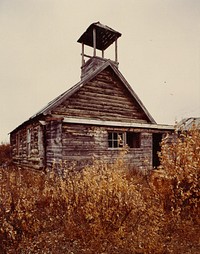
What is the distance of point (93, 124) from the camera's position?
11.0 metres

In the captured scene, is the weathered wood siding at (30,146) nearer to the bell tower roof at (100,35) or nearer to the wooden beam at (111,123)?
the wooden beam at (111,123)

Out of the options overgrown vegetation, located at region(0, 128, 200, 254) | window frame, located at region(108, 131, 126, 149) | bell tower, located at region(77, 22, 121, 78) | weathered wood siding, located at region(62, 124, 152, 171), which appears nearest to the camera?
overgrown vegetation, located at region(0, 128, 200, 254)

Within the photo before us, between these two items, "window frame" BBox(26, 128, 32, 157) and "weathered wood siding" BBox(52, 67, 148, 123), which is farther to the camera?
"window frame" BBox(26, 128, 32, 157)

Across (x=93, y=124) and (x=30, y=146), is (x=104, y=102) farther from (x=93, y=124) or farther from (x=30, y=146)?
(x=30, y=146)

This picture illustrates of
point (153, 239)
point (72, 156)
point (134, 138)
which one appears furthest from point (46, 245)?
point (134, 138)

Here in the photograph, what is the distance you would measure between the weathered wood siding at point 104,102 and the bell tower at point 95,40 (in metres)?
0.83

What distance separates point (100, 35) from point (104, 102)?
4758mm

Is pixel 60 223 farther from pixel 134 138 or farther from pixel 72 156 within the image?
pixel 134 138

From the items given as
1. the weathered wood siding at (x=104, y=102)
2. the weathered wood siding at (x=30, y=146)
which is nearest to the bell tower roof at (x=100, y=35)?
the weathered wood siding at (x=104, y=102)

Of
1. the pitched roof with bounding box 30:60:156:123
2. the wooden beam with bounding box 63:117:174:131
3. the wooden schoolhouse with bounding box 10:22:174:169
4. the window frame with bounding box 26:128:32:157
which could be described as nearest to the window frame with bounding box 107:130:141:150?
the wooden schoolhouse with bounding box 10:22:174:169

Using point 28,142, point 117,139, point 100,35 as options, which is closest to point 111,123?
point 117,139

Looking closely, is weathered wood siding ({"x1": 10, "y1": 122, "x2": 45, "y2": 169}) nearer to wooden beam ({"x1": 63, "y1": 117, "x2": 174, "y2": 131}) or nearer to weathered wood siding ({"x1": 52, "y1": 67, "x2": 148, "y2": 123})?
weathered wood siding ({"x1": 52, "y1": 67, "x2": 148, "y2": 123})

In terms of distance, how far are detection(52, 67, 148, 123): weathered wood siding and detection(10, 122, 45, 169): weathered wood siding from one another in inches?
70.6

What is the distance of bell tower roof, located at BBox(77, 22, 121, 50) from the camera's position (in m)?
14.2
